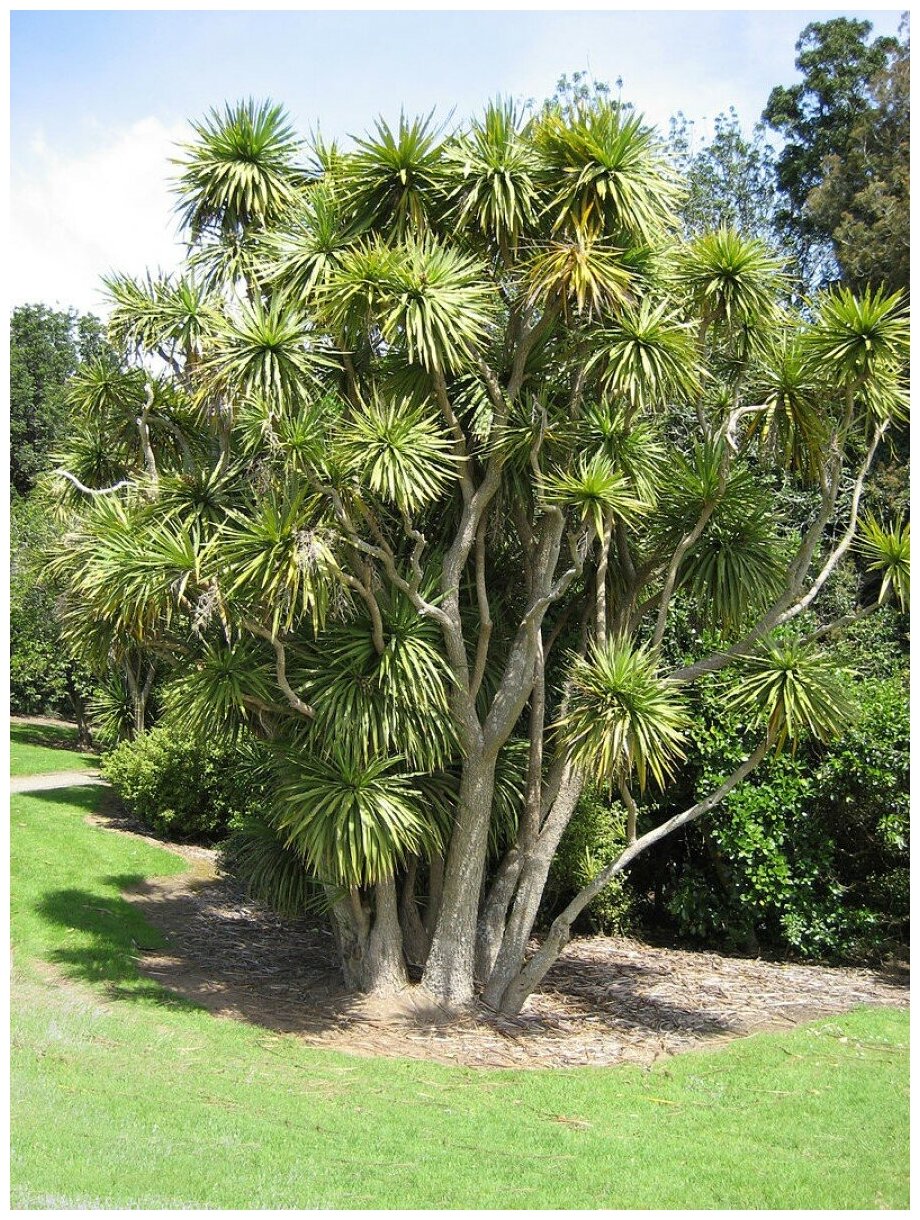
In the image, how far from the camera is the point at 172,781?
15.4 meters

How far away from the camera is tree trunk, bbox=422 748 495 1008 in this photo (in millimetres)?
9070

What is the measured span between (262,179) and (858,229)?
13.6 meters

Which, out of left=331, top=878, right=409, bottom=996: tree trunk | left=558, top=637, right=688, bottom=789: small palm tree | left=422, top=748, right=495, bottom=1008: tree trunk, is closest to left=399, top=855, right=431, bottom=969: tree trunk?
left=331, top=878, right=409, bottom=996: tree trunk

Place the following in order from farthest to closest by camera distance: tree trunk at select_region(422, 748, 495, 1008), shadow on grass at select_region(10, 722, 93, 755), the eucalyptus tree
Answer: shadow on grass at select_region(10, 722, 93, 755), tree trunk at select_region(422, 748, 495, 1008), the eucalyptus tree

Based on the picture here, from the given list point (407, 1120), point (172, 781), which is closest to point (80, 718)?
point (172, 781)

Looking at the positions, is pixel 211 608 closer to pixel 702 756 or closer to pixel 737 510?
pixel 737 510

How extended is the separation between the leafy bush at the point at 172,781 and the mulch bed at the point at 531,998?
8.27 ft

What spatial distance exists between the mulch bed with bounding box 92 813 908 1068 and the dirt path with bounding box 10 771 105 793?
5181mm

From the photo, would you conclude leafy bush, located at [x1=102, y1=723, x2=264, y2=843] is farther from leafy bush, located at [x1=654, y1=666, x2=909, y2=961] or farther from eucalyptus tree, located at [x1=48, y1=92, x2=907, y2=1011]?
leafy bush, located at [x1=654, y1=666, x2=909, y2=961]

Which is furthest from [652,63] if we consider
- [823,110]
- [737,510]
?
[823,110]

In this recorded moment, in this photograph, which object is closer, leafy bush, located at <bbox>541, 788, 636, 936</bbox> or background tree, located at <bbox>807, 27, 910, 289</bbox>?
leafy bush, located at <bbox>541, 788, 636, 936</bbox>

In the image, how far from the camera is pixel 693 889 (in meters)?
12.0

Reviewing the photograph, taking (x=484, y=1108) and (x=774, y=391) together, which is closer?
(x=484, y=1108)

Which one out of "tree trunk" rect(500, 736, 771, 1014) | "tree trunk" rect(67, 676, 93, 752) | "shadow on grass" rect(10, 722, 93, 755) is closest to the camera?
"tree trunk" rect(500, 736, 771, 1014)
